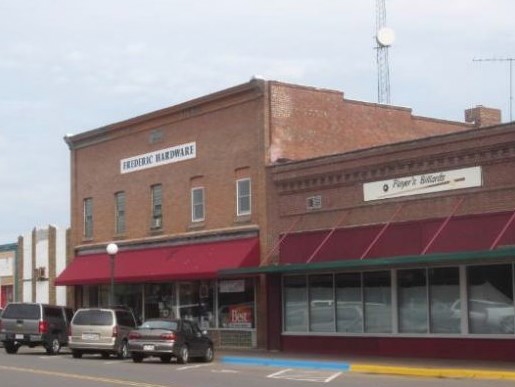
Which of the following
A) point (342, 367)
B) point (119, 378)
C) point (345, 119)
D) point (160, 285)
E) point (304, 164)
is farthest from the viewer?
point (160, 285)

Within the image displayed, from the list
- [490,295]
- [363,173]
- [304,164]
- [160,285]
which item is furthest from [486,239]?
[160,285]

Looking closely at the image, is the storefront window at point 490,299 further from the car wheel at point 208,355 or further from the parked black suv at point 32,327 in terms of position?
the parked black suv at point 32,327

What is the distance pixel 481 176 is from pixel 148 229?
1574cm

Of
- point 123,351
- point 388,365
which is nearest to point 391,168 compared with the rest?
point 388,365

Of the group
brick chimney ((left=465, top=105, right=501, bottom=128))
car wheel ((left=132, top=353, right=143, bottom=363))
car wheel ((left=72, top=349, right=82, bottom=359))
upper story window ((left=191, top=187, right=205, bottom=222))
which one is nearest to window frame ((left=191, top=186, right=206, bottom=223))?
upper story window ((left=191, top=187, right=205, bottom=222))

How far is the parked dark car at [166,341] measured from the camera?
995 inches

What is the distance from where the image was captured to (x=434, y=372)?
2116 cm

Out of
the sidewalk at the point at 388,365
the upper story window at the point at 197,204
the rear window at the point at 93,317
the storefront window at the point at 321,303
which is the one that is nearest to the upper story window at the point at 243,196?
the upper story window at the point at 197,204

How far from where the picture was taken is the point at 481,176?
24.3 meters

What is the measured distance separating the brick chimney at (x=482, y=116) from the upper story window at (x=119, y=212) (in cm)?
1470

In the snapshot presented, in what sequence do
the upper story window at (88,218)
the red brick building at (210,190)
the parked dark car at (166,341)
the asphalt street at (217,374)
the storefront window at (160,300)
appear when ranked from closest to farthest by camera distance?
1. the asphalt street at (217,374)
2. the parked dark car at (166,341)
3. the red brick building at (210,190)
4. the storefront window at (160,300)
5. the upper story window at (88,218)

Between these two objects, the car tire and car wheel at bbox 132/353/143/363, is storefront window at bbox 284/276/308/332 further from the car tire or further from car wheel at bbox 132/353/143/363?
car wheel at bbox 132/353/143/363

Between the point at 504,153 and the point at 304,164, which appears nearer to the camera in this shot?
the point at 504,153

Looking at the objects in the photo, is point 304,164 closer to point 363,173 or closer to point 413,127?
point 363,173
